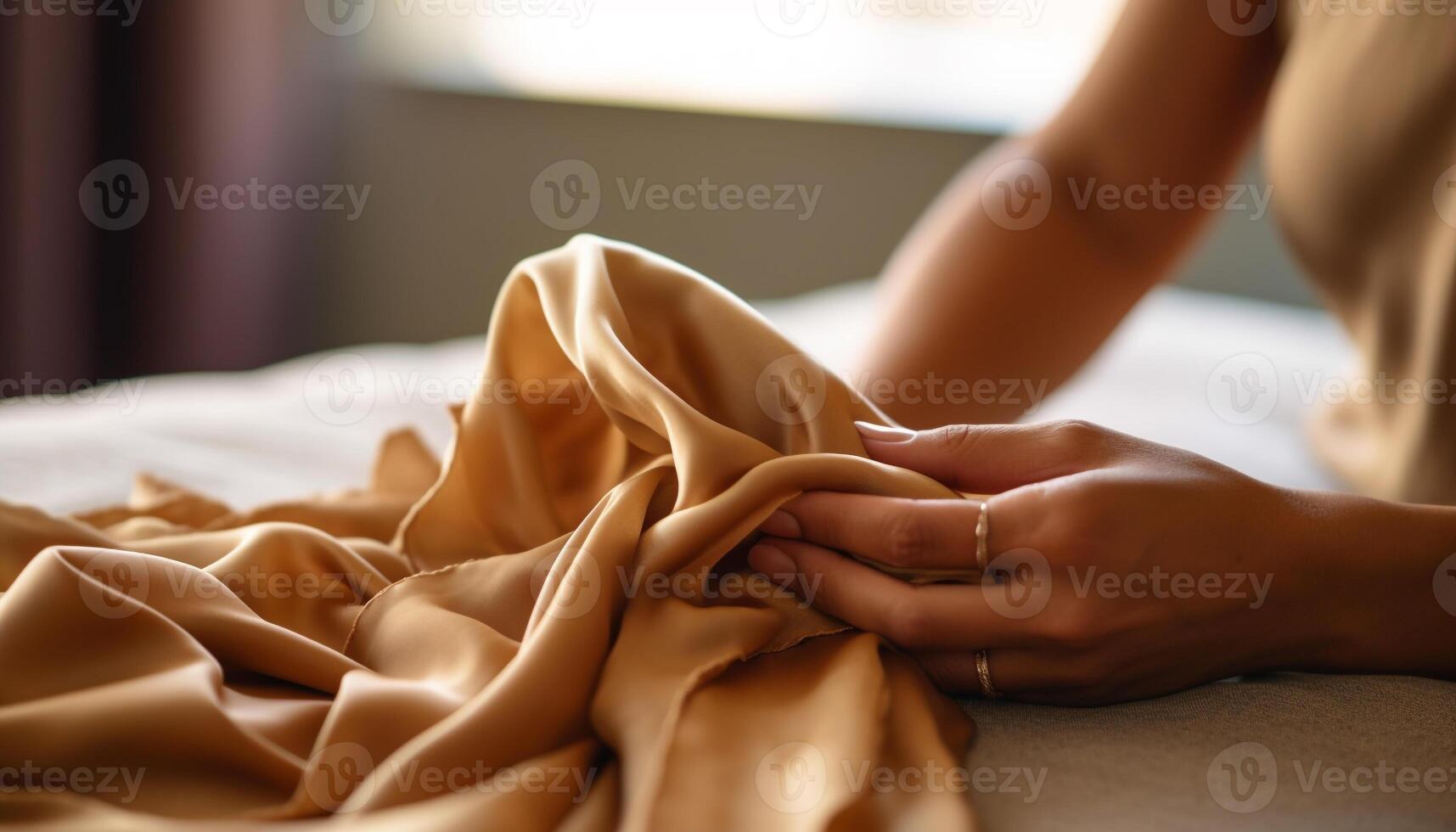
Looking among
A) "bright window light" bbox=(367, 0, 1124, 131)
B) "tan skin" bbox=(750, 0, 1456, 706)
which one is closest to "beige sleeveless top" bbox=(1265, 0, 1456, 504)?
"tan skin" bbox=(750, 0, 1456, 706)

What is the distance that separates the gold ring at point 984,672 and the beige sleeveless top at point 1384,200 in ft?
1.68

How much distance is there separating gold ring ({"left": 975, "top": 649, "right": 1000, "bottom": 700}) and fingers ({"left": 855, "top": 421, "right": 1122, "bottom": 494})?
0.09 m

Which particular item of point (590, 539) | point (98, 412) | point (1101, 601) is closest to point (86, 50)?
point (98, 412)

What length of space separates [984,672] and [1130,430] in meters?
0.82

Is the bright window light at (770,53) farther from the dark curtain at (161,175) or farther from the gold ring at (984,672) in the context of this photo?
the gold ring at (984,672)

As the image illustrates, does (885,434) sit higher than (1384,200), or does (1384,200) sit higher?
(1384,200)

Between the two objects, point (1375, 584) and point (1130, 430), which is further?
point (1130, 430)

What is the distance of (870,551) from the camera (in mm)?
551

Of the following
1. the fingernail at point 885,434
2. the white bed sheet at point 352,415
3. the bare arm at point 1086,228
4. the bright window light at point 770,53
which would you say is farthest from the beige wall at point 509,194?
the fingernail at point 885,434

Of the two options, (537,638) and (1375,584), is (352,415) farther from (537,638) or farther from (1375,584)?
(1375,584)

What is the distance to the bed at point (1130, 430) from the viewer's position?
50cm

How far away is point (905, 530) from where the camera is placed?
544 mm

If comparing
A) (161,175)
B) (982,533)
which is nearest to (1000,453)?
(982,533)

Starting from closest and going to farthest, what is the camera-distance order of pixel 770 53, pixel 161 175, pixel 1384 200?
pixel 1384 200
pixel 161 175
pixel 770 53
